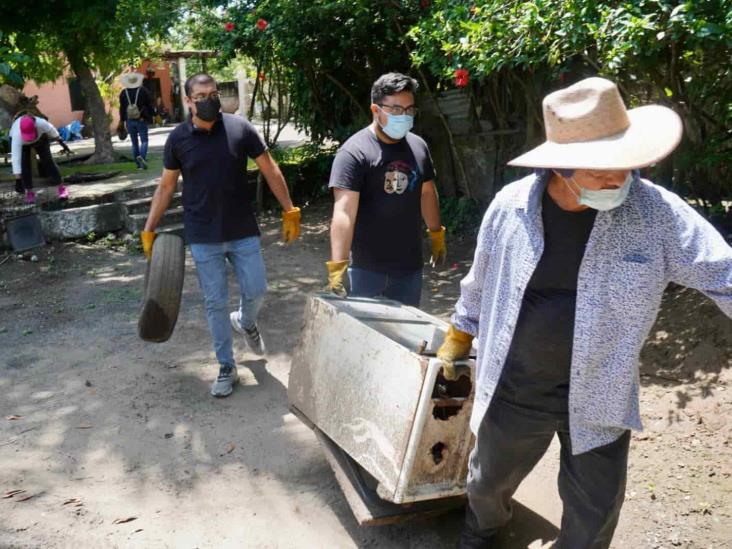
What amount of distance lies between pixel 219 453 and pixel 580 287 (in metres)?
2.39

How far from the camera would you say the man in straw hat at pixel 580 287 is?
2145 millimetres

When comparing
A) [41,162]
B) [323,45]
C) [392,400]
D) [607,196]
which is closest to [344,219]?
[392,400]

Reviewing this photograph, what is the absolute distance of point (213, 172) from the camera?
4.31 metres

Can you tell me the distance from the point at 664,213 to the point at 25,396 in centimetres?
405

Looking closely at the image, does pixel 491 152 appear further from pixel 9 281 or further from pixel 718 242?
pixel 718 242

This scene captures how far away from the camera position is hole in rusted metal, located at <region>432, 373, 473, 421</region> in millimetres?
2809

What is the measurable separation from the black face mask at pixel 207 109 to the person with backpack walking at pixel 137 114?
28.1ft

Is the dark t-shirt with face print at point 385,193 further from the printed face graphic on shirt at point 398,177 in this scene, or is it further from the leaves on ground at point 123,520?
the leaves on ground at point 123,520

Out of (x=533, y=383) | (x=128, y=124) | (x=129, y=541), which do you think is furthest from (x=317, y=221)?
(x=533, y=383)

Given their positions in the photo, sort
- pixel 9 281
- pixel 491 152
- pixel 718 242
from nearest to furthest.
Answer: pixel 718 242, pixel 9 281, pixel 491 152

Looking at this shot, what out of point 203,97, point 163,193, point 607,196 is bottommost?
point 163,193

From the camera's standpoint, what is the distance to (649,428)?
13.1ft

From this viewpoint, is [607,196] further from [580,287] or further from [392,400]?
[392,400]

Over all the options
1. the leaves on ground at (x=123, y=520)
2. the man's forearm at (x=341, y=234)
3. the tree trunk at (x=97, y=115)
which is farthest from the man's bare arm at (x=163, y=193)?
the tree trunk at (x=97, y=115)
